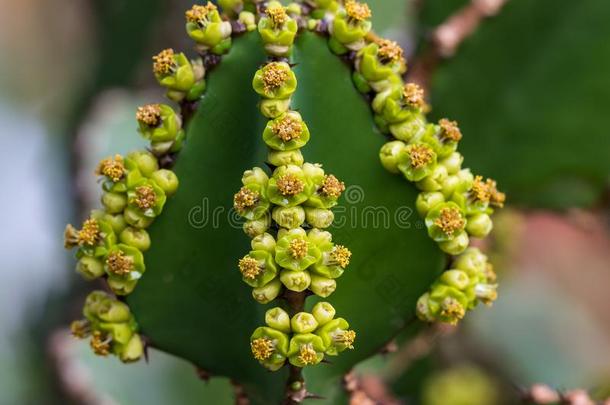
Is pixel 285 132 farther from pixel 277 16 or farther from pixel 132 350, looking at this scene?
pixel 132 350

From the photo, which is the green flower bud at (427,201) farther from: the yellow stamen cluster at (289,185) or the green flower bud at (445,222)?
the yellow stamen cluster at (289,185)

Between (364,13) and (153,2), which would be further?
(153,2)

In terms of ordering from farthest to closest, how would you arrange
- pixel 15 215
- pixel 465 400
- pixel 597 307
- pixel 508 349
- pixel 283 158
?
pixel 15 215
pixel 597 307
pixel 508 349
pixel 465 400
pixel 283 158

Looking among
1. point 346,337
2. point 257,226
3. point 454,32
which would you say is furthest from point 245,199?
point 454,32

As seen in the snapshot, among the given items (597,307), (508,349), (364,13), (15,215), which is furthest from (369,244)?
(15,215)

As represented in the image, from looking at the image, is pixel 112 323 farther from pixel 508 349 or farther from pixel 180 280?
pixel 508 349

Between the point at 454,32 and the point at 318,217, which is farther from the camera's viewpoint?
the point at 454,32

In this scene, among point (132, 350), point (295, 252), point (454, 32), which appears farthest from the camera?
point (454, 32)

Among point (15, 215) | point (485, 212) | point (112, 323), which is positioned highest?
point (485, 212)
